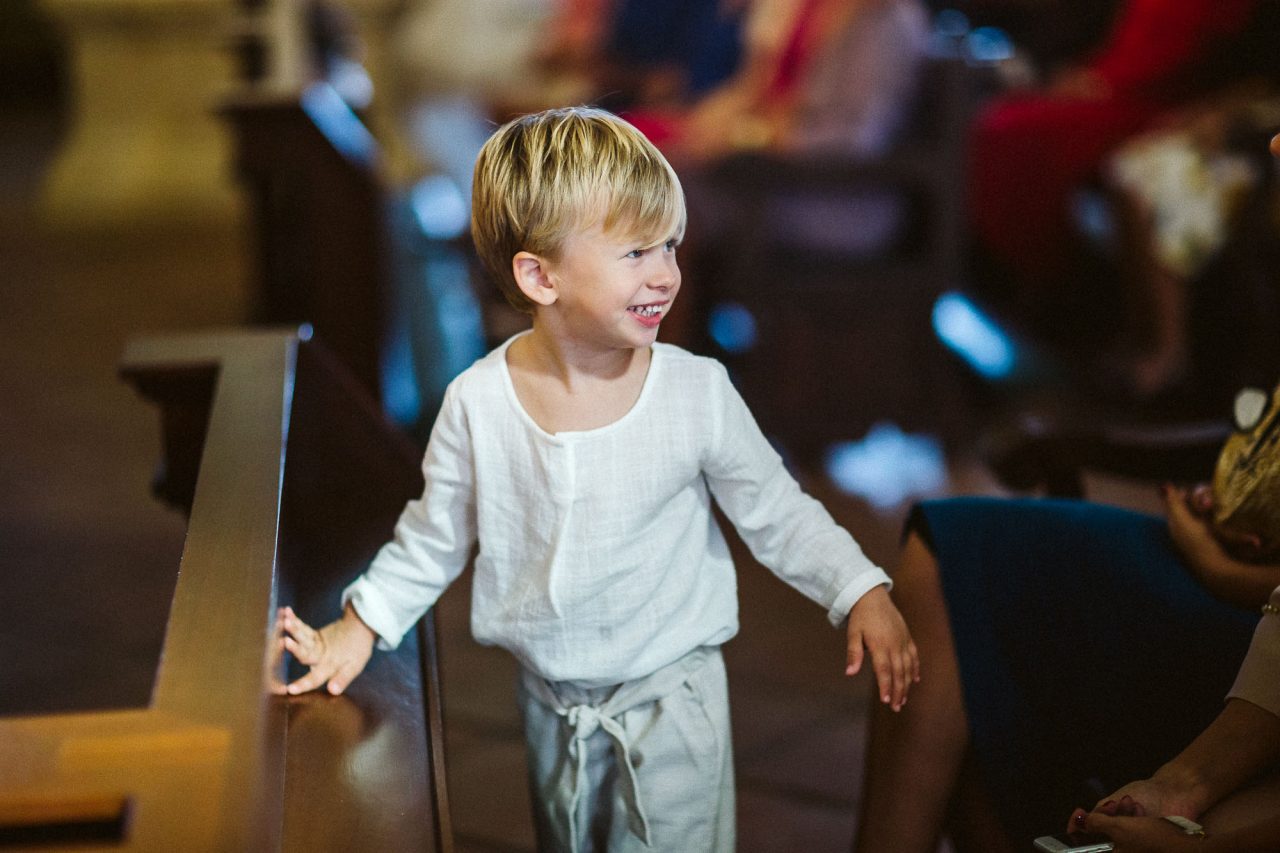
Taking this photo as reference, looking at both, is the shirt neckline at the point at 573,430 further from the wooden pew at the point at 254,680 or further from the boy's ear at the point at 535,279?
the wooden pew at the point at 254,680

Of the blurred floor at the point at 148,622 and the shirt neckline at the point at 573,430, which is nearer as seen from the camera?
the shirt neckline at the point at 573,430

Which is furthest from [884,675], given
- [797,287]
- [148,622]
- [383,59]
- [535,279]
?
[383,59]

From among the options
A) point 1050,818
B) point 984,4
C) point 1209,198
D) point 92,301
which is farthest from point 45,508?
point 984,4

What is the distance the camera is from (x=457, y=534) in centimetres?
162

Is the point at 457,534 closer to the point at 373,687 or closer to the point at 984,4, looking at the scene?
the point at 373,687

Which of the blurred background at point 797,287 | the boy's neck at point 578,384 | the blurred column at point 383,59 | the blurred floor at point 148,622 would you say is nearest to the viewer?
the boy's neck at point 578,384

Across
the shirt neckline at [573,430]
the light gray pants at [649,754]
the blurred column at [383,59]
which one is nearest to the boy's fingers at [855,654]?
the light gray pants at [649,754]

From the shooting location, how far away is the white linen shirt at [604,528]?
5.00 ft

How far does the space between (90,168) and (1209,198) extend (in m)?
7.12

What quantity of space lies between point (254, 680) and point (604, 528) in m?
0.55

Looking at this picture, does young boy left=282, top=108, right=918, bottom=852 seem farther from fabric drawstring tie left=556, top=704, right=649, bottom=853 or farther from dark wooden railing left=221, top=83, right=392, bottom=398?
dark wooden railing left=221, top=83, right=392, bottom=398

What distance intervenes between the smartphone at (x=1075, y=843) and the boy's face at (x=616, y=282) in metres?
0.61

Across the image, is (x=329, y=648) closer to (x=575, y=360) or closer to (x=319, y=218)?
(x=575, y=360)

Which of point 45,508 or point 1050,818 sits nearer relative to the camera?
point 1050,818
